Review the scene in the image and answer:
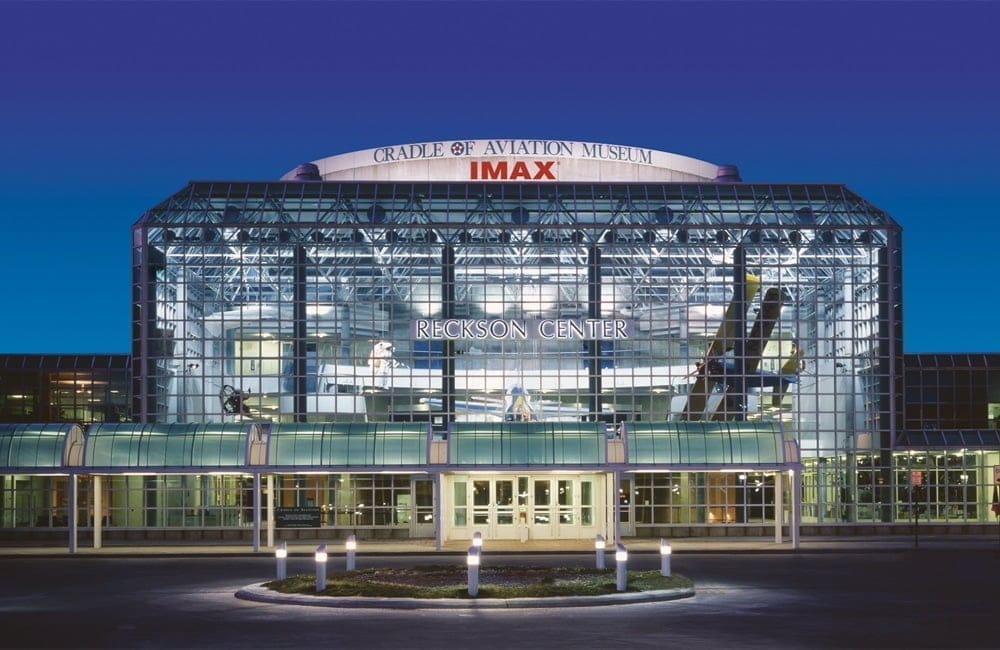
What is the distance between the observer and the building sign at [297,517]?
46.6 m

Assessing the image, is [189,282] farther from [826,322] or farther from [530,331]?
[826,322]

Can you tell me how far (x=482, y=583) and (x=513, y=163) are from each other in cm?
4013

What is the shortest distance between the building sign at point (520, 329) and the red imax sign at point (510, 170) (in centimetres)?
1093

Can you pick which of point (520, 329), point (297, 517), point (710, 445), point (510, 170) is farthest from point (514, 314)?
point (297, 517)

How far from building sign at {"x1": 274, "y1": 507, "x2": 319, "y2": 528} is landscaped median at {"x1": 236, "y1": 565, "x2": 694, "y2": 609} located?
53.3 feet

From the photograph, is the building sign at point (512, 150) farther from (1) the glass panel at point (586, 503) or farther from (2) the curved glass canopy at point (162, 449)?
(2) the curved glass canopy at point (162, 449)

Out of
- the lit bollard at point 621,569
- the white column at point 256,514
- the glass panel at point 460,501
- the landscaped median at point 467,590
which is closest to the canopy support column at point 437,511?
the glass panel at point 460,501

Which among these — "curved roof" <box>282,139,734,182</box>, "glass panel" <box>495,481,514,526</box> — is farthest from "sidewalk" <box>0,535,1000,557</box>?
"curved roof" <box>282,139,734,182</box>

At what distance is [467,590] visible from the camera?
26047 mm

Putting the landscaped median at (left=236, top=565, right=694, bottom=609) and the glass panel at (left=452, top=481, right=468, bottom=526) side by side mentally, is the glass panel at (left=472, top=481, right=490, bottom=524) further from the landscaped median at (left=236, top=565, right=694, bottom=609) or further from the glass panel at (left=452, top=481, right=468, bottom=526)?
the landscaped median at (left=236, top=565, right=694, bottom=609)

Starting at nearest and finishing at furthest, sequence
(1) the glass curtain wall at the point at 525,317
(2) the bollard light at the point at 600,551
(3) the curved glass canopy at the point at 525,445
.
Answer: (2) the bollard light at the point at 600,551, (3) the curved glass canopy at the point at 525,445, (1) the glass curtain wall at the point at 525,317

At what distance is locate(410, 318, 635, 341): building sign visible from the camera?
188 ft

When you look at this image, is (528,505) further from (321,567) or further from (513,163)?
(321,567)

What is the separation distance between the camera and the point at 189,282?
188 feet
